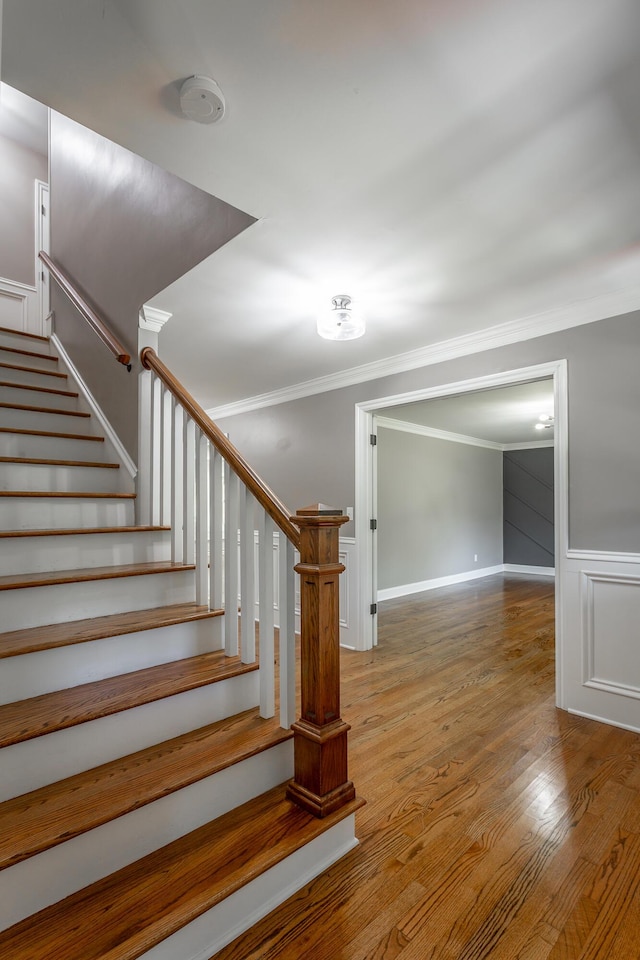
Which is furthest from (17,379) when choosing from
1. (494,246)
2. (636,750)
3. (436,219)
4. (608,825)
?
(636,750)

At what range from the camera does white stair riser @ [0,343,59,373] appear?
330 centimetres

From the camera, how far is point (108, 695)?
5.08 ft

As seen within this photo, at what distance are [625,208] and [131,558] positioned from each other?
8.63ft

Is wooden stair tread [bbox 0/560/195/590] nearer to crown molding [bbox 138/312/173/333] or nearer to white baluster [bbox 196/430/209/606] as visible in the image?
Result: white baluster [bbox 196/430/209/606]

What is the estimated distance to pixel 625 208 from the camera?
184cm

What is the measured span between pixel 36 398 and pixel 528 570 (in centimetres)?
789

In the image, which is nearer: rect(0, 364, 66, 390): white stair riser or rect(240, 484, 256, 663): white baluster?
rect(240, 484, 256, 663): white baluster

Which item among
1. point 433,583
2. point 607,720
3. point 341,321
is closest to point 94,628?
point 341,321

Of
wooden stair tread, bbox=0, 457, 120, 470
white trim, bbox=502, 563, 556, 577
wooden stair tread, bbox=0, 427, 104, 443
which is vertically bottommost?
white trim, bbox=502, 563, 556, 577

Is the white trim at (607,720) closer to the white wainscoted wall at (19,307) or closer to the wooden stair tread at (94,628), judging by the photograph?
the wooden stair tread at (94,628)

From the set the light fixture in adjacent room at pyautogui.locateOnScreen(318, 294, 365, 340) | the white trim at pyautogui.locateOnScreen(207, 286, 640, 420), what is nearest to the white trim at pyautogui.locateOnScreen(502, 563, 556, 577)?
the white trim at pyautogui.locateOnScreen(207, 286, 640, 420)

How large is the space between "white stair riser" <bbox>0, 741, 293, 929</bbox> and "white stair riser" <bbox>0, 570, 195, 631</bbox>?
792mm

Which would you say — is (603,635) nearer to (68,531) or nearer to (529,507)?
(68,531)

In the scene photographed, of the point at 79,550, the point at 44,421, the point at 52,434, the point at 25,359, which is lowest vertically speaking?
the point at 79,550
